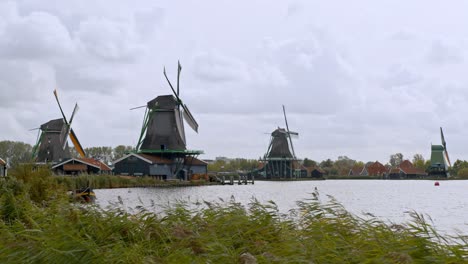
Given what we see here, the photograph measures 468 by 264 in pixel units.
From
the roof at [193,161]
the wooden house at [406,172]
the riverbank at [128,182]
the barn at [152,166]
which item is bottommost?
the riverbank at [128,182]

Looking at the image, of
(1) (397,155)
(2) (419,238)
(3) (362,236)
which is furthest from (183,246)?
(1) (397,155)

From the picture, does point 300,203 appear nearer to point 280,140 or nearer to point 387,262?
point 387,262

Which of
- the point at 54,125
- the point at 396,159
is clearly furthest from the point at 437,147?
the point at 54,125

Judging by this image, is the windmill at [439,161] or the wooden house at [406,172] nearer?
the windmill at [439,161]

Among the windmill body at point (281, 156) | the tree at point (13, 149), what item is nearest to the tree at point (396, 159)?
the windmill body at point (281, 156)

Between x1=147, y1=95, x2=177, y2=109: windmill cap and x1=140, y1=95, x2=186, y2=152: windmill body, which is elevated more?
x1=147, y1=95, x2=177, y2=109: windmill cap

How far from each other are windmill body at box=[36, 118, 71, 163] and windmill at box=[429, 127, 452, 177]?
67618 mm

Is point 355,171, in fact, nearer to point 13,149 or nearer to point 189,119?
point 13,149

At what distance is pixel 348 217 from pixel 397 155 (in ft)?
508

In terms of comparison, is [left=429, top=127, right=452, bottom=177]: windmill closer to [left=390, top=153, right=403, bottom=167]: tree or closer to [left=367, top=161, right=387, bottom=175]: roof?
[left=367, top=161, right=387, bottom=175]: roof

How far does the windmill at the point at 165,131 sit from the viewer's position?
58.5 m

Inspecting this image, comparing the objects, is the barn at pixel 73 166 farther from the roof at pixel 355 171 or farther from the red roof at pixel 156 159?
the roof at pixel 355 171

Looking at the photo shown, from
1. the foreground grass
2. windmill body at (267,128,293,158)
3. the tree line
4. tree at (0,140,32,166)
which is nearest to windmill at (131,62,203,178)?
the tree line

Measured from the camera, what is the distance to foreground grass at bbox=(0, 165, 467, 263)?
19.2 ft
